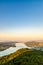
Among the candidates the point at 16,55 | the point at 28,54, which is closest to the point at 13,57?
the point at 16,55

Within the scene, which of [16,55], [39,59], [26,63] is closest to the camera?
[26,63]

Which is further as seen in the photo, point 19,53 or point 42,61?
point 19,53

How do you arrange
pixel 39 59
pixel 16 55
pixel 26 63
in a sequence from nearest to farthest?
1. pixel 26 63
2. pixel 39 59
3. pixel 16 55

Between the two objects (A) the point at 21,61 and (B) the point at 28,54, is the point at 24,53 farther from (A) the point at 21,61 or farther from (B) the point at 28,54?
(A) the point at 21,61

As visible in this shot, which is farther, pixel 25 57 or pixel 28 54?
pixel 28 54

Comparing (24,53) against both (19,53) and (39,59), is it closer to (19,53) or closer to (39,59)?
(19,53)

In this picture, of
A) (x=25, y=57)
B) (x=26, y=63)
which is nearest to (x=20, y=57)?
(x=25, y=57)

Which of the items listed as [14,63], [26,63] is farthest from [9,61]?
[26,63]
